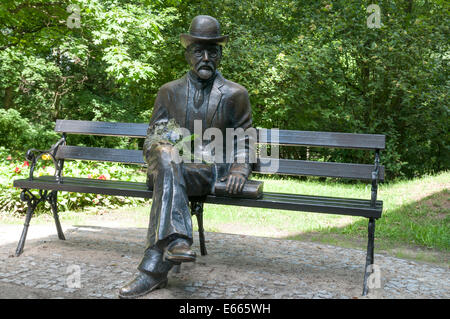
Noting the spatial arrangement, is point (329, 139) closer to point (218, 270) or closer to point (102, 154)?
point (218, 270)

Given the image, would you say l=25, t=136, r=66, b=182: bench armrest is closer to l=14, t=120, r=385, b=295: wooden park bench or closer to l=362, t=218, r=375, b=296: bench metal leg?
l=14, t=120, r=385, b=295: wooden park bench

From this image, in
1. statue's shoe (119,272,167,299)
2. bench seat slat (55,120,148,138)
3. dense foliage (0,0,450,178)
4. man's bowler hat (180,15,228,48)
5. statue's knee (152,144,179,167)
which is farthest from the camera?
dense foliage (0,0,450,178)

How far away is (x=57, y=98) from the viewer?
1234 centimetres

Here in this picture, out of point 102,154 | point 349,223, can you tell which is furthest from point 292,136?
point 349,223

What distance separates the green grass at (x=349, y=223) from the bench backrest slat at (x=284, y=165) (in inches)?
51.9

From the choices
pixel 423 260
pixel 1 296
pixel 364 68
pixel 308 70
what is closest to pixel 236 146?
pixel 1 296

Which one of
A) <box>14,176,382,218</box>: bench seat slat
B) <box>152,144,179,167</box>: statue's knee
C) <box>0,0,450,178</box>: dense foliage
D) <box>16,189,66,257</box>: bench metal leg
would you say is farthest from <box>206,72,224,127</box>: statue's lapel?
<box>0,0,450,178</box>: dense foliage

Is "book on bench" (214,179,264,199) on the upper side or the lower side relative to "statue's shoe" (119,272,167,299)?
upper

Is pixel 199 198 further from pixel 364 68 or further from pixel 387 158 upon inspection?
pixel 364 68

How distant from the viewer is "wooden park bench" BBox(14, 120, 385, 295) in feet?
11.4

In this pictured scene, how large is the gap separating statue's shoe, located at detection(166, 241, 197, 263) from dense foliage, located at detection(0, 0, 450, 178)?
5.74m

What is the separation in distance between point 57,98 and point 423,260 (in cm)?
1046
